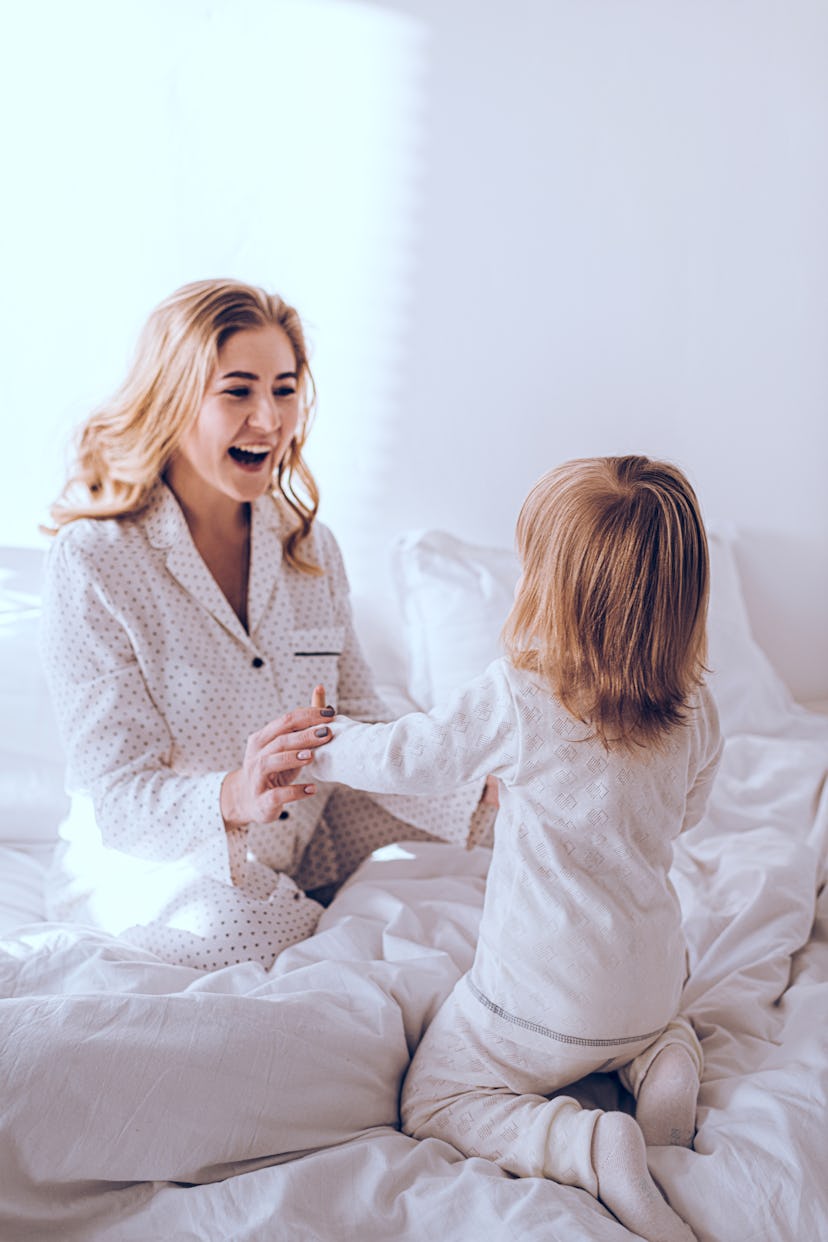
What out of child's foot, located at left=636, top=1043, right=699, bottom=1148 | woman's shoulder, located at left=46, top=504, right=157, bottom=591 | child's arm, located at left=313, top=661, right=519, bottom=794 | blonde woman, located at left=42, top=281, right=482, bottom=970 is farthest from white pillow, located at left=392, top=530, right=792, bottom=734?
child's foot, located at left=636, top=1043, right=699, bottom=1148

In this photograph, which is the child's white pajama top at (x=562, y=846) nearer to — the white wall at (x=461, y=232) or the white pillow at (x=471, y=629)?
the white pillow at (x=471, y=629)

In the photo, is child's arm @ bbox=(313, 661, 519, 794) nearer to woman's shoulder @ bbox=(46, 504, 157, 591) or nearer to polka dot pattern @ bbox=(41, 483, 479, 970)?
polka dot pattern @ bbox=(41, 483, 479, 970)

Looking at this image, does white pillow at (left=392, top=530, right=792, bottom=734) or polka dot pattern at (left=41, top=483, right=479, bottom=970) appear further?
white pillow at (left=392, top=530, right=792, bottom=734)

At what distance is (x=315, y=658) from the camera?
164cm

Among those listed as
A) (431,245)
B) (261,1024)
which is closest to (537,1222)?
(261,1024)

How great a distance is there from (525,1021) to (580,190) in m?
1.65

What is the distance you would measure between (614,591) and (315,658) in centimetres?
69

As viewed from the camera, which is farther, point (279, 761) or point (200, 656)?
point (200, 656)

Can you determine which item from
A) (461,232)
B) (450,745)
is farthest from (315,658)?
(461,232)

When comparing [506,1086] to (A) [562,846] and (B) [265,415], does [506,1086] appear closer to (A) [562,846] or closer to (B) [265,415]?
(A) [562,846]

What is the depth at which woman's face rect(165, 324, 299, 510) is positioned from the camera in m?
1.52

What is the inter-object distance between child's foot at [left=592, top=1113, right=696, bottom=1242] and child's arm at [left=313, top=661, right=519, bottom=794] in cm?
34

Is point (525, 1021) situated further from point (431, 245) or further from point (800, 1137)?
point (431, 245)

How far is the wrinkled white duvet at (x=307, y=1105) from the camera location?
948 mm
